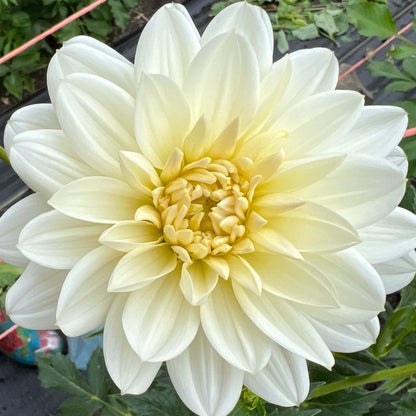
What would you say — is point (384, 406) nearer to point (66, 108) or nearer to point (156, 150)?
point (156, 150)

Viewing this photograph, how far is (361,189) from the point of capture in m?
0.60

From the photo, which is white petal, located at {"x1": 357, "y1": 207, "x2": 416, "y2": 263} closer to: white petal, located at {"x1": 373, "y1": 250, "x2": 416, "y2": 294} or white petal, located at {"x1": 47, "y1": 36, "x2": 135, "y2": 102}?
white petal, located at {"x1": 373, "y1": 250, "x2": 416, "y2": 294}

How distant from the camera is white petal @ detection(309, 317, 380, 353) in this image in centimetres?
62

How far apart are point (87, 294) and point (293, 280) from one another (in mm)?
204

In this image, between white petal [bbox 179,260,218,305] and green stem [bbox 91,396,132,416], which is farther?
green stem [bbox 91,396,132,416]

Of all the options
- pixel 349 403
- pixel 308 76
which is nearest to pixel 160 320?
pixel 308 76

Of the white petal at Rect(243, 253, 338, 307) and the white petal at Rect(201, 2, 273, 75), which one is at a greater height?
the white petal at Rect(201, 2, 273, 75)

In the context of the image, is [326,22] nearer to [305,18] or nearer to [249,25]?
[305,18]

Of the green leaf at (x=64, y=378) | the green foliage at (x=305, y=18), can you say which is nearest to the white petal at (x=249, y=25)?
the green leaf at (x=64, y=378)

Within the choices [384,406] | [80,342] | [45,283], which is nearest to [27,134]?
[45,283]

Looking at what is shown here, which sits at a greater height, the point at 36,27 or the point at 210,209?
the point at 210,209

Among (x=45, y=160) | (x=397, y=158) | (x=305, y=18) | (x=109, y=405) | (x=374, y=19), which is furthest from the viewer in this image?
(x=305, y=18)

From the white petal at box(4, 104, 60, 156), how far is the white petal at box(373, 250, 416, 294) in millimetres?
380

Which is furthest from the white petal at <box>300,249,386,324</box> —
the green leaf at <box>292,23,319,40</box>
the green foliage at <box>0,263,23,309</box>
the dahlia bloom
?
the green leaf at <box>292,23,319,40</box>
